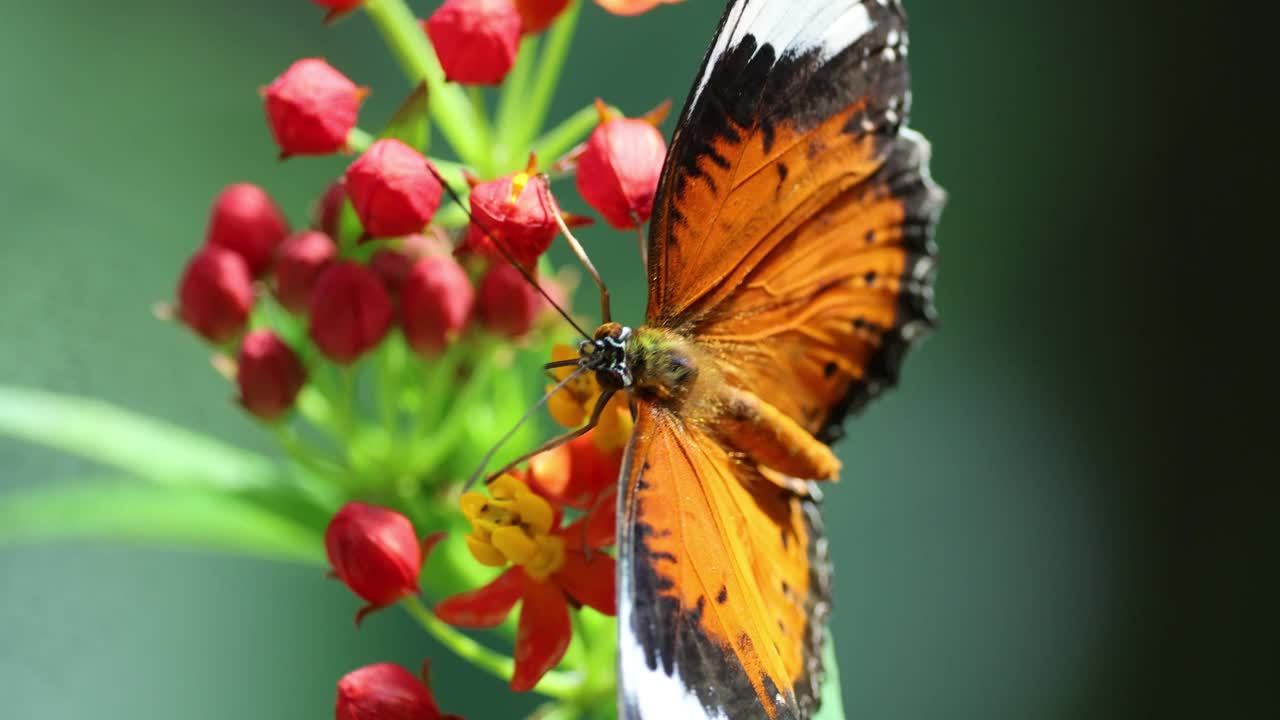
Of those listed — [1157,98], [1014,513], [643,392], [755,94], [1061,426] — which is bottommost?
[643,392]

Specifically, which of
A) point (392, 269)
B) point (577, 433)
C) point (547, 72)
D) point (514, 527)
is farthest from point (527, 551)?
point (547, 72)

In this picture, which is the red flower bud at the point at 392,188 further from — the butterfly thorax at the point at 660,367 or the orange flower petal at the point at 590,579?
the orange flower petal at the point at 590,579

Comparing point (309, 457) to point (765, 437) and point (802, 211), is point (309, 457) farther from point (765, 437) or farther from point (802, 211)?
point (802, 211)

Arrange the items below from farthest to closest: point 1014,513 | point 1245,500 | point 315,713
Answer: point 1245,500 → point 1014,513 → point 315,713

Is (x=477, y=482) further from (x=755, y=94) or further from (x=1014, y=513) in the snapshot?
(x=1014, y=513)

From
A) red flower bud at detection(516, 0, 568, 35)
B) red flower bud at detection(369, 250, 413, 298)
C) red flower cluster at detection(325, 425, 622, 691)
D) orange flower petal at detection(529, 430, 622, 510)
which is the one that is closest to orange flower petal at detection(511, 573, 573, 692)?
red flower cluster at detection(325, 425, 622, 691)

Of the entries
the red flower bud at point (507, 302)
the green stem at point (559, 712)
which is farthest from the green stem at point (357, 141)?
the green stem at point (559, 712)

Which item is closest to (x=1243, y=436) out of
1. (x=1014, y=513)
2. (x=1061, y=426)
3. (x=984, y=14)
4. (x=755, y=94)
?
(x=1061, y=426)
